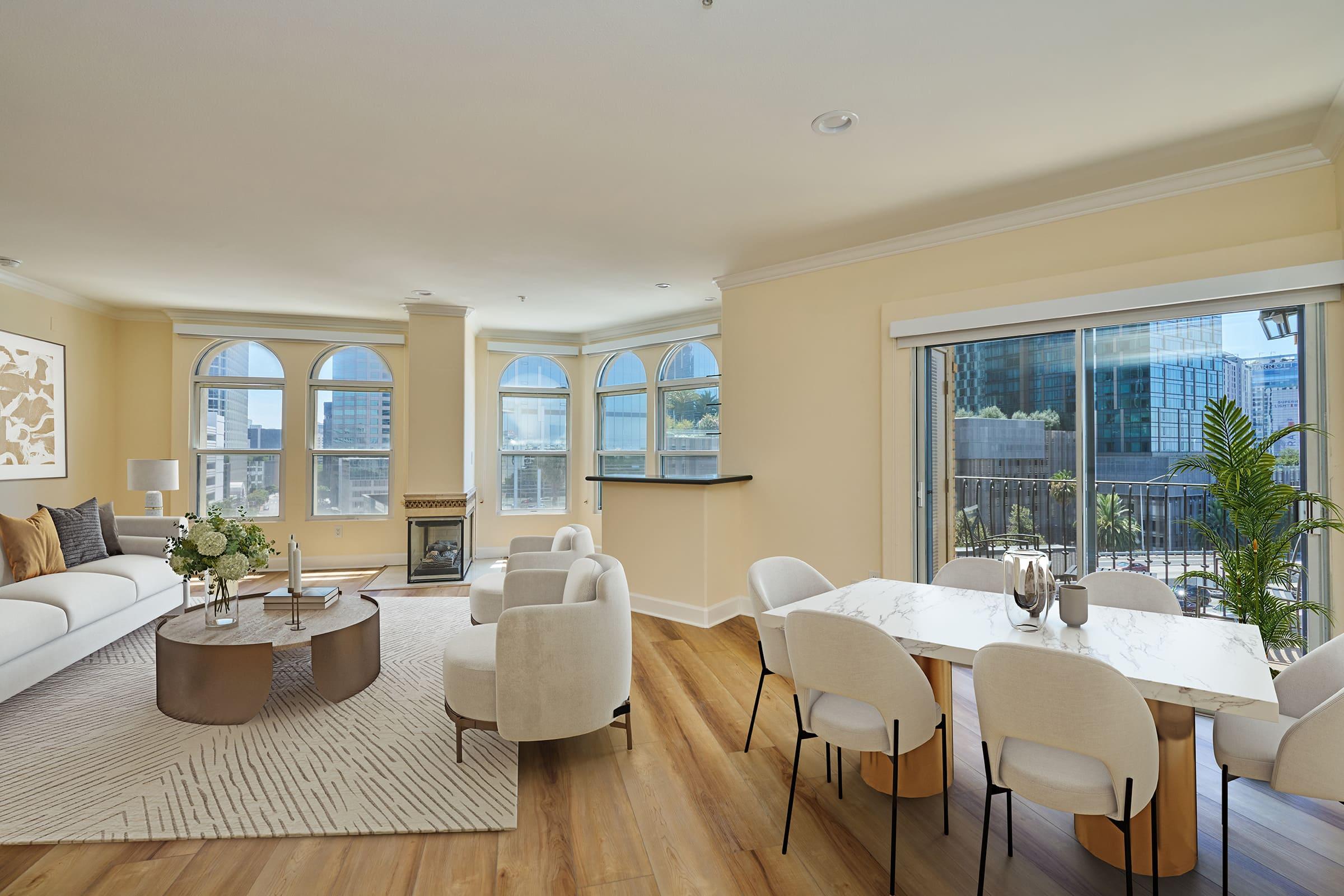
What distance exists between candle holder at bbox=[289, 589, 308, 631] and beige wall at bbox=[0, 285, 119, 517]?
10.7ft

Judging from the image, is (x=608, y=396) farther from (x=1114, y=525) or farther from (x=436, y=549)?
(x=1114, y=525)

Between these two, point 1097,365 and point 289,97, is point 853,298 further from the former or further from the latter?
point 289,97

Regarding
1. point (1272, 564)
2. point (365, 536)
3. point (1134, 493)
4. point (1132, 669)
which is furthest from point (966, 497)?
point (365, 536)

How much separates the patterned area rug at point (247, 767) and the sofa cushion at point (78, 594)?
0.37 m

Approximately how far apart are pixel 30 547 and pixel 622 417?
496 centimetres

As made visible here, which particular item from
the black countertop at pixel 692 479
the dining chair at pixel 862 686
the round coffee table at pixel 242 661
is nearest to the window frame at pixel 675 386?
the black countertop at pixel 692 479

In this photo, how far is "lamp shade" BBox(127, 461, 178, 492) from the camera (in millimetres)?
5473

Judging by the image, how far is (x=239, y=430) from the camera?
21.6 ft

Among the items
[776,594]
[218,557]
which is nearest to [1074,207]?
[776,594]

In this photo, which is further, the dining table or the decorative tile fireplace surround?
the decorative tile fireplace surround

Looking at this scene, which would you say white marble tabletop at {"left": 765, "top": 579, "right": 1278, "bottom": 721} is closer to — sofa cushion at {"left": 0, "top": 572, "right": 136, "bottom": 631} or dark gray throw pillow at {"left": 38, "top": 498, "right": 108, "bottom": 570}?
sofa cushion at {"left": 0, "top": 572, "right": 136, "bottom": 631}

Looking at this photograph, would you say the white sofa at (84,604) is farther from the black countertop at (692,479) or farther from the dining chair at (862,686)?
the dining chair at (862,686)

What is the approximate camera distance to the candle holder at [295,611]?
10.7ft

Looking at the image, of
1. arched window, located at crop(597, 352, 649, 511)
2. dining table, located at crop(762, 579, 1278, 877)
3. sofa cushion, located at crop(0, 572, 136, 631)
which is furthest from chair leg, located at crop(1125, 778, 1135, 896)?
arched window, located at crop(597, 352, 649, 511)
